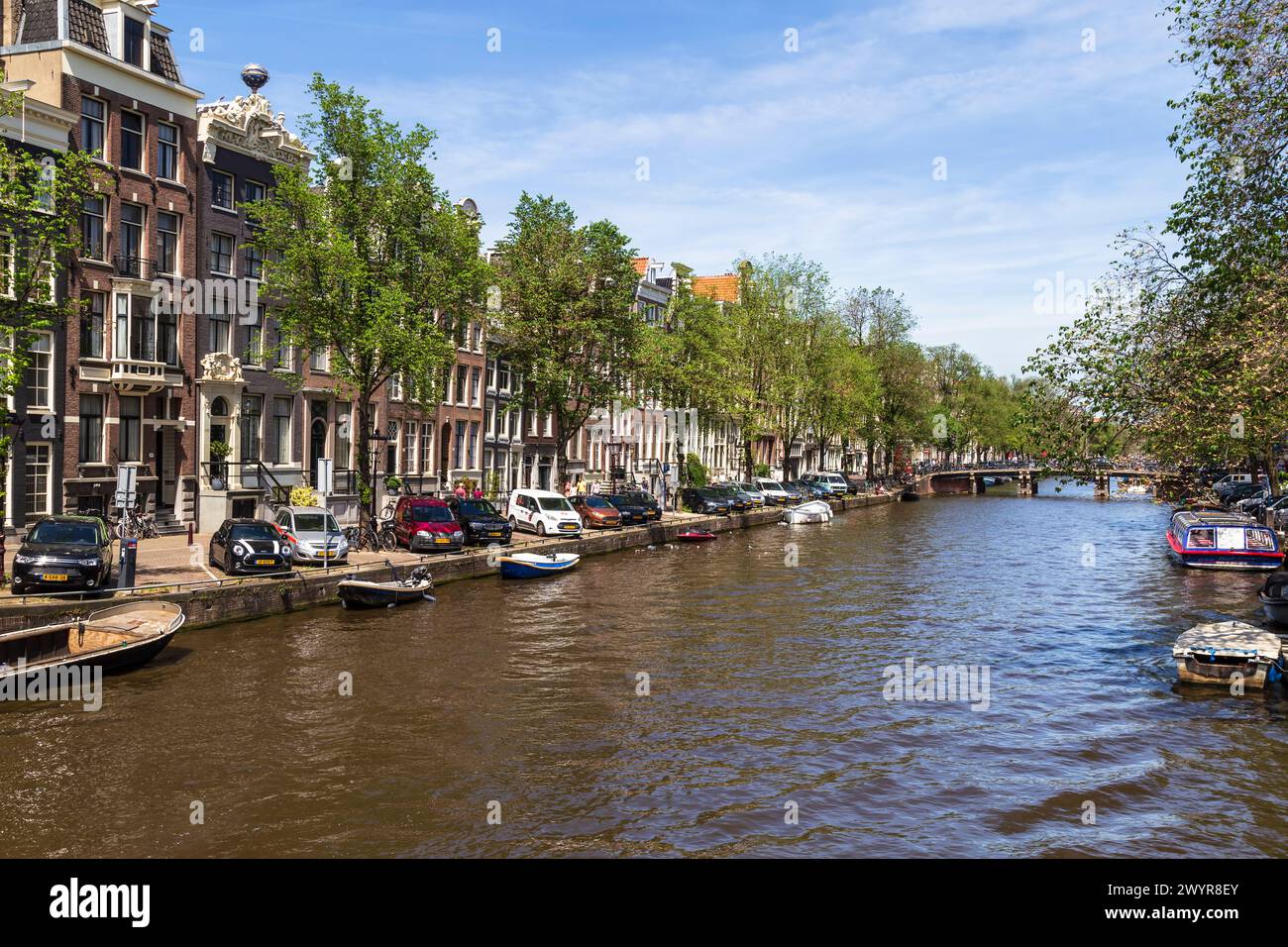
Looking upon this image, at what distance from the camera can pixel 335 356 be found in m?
40.4

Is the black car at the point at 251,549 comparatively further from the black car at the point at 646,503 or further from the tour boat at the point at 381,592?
the black car at the point at 646,503

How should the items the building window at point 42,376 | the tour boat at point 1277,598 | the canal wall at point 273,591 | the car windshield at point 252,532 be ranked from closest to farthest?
1. the canal wall at point 273,591
2. the tour boat at point 1277,598
3. the car windshield at point 252,532
4. the building window at point 42,376

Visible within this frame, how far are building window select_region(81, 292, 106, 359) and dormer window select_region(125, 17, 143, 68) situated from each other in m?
9.68

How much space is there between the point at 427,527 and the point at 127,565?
14623mm

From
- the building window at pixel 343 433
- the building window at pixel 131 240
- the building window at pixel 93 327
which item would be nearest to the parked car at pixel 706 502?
the building window at pixel 343 433

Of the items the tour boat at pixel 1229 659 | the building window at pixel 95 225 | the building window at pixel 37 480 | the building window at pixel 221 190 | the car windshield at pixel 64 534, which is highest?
the building window at pixel 221 190

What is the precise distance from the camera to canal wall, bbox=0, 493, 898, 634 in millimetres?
24344

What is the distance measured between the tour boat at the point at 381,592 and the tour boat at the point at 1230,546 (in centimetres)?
3517

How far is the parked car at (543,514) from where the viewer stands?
50031 millimetres

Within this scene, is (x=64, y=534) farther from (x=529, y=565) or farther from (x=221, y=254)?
(x=221, y=254)

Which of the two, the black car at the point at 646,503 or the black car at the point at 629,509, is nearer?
the black car at the point at 629,509

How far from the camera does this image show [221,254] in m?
45.7

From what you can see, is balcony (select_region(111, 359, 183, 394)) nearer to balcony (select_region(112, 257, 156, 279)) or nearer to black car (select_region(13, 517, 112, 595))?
balcony (select_region(112, 257, 156, 279))
